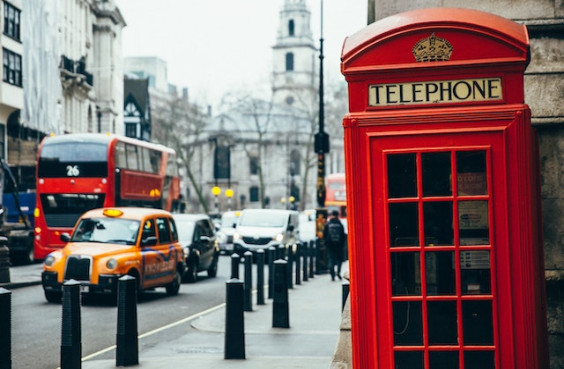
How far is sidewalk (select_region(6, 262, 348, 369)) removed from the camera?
10.2 m

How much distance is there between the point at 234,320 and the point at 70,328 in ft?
6.64

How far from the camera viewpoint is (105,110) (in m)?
71.4

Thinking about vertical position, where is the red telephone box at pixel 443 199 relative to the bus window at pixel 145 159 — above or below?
below

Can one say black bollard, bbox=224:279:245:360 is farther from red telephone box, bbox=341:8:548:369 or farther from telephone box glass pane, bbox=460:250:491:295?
telephone box glass pane, bbox=460:250:491:295

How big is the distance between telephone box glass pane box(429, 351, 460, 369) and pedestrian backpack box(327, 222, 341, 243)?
54.4 ft

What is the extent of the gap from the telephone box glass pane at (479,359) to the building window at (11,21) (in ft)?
125

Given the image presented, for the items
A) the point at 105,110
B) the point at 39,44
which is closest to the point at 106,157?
the point at 39,44

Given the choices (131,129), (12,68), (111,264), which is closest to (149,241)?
(111,264)

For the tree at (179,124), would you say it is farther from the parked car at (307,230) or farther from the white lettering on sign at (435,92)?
the white lettering on sign at (435,92)

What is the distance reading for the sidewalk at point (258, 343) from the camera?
10188 millimetres

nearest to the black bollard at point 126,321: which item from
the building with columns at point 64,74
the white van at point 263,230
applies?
the white van at point 263,230

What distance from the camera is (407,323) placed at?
6320 mm

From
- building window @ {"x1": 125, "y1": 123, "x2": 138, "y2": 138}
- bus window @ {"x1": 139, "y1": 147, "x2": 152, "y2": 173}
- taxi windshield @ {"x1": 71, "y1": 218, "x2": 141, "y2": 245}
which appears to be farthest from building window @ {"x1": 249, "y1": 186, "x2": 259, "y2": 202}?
taxi windshield @ {"x1": 71, "y1": 218, "x2": 141, "y2": 245}

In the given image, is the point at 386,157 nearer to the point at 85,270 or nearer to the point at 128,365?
the point at 128,365
